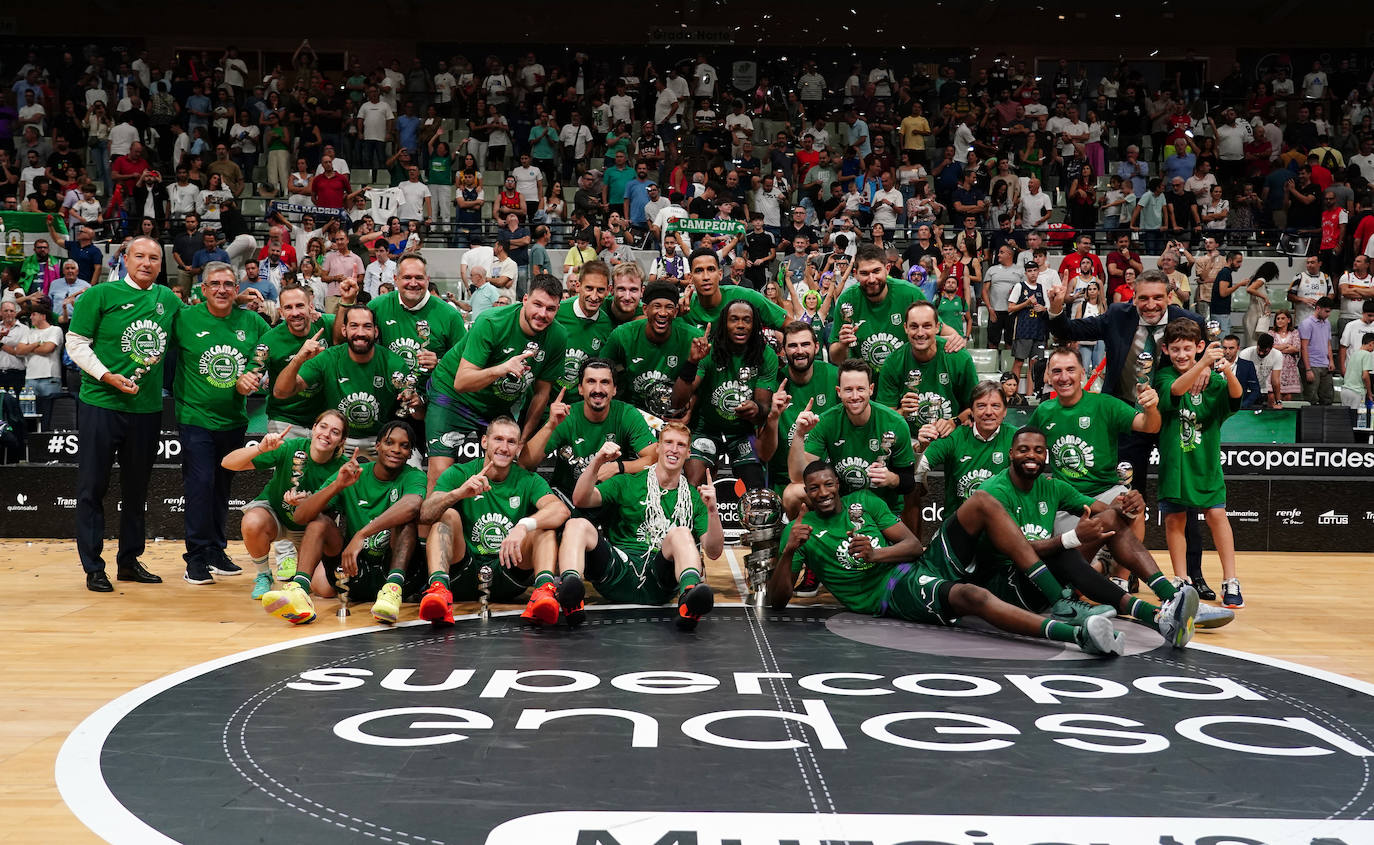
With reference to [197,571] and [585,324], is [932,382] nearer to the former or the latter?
[585,324]

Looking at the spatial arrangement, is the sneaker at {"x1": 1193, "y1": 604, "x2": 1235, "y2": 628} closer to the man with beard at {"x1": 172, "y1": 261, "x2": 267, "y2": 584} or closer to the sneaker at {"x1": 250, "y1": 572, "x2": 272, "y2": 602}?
the sneaker at {"x1": 250, "y1": 572, "x2": 272, "y2": 602}

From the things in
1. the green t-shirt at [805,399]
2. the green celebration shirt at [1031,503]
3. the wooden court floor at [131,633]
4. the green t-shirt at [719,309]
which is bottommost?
the wooden court floor at [131,633]

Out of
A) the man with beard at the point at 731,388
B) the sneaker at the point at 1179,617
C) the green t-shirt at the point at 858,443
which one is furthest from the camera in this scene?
the man with beard at the point at 731,388

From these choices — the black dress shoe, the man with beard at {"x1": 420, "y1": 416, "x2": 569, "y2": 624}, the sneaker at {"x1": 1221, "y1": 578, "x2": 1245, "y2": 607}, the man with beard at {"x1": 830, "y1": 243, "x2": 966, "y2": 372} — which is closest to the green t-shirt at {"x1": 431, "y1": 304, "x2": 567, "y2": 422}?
the man with beard at {"x1": 420, "y1": 416, "x2": 569, "y2": 624}

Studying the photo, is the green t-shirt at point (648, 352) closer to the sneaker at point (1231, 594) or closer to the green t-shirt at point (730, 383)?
the green t-shirt at point (730, 383)

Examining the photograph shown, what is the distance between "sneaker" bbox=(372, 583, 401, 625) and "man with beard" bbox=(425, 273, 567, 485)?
0.92 meters

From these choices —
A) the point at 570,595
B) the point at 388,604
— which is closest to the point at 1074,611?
the point at 570,595

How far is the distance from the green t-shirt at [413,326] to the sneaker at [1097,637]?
3.76 m

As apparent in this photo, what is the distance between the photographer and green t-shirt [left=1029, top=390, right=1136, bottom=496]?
657 centimetres

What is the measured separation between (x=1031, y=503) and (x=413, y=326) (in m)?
3.65

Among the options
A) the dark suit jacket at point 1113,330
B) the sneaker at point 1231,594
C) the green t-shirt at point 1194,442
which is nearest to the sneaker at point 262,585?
the dark suit jacket at point 1113,330

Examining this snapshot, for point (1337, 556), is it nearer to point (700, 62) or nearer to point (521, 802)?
point (521, 802)

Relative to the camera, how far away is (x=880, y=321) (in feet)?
23.8

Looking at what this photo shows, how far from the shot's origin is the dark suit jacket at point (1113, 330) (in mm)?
7078
